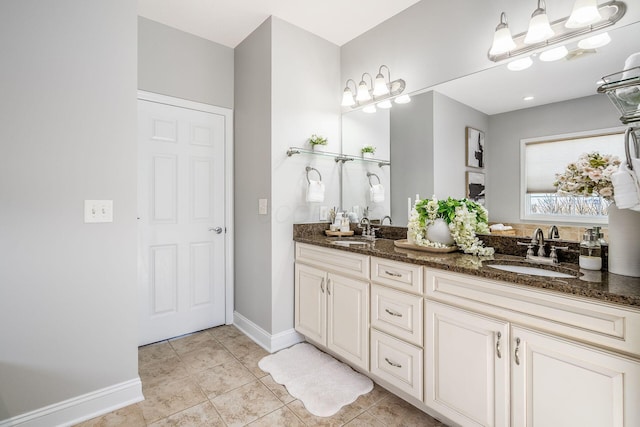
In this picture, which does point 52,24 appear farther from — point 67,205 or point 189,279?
point 189,279

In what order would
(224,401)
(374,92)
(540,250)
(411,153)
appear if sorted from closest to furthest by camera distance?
1. (540,250)
2. (224,401)
3. (411,153)
4. (374,92)

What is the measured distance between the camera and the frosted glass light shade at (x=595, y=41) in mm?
1494

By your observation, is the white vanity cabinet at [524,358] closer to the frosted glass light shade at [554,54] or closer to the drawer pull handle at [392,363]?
the drawer pull handle at [392,363]

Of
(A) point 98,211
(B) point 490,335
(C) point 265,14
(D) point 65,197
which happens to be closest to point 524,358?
(B) point 490,335

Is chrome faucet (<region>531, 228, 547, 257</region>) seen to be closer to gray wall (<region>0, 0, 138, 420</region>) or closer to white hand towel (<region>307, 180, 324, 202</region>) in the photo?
white hand towel (<region>307, 180, 324, 202</region>)

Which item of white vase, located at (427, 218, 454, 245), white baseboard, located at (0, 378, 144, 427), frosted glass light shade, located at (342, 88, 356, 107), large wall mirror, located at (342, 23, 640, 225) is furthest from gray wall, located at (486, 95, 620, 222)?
white baseboard, located at (0, 378, 144, 427)

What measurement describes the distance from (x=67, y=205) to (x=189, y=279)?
130cm

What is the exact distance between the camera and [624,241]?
125 cm

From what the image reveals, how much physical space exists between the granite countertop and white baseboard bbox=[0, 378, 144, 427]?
1.50 m

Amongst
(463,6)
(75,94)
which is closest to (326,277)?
(75,94)

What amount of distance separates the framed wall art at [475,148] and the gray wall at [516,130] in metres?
0.04

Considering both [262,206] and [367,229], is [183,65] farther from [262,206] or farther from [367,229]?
[367,229]

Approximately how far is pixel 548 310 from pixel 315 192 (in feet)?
5.58

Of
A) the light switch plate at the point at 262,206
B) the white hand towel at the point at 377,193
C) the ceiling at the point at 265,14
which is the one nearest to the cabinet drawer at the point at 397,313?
the white hand towel at the point at 377,193
